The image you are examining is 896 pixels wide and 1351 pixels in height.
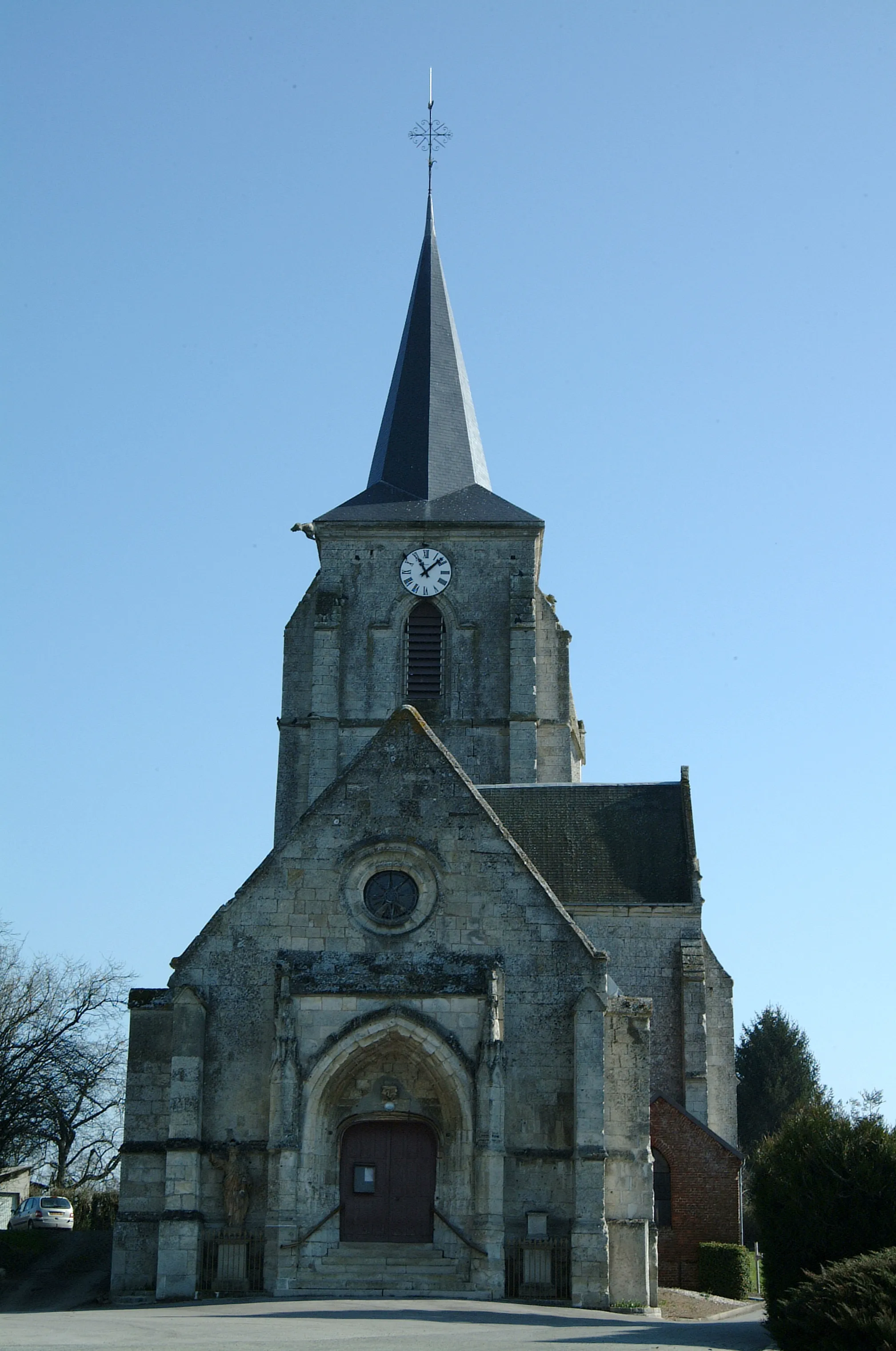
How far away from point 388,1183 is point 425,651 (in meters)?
19.2

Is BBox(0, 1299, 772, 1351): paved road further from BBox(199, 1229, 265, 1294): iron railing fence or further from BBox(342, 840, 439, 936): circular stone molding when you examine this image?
BBox(342, 840, 439, 936): circular stone molding

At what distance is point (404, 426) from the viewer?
42.3m

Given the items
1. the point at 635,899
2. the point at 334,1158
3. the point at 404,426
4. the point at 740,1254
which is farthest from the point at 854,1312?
the point at 404,426

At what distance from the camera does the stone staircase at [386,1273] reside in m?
20.2

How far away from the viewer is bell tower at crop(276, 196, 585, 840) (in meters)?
38.0

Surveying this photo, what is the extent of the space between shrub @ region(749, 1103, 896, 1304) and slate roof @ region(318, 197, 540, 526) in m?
25.2

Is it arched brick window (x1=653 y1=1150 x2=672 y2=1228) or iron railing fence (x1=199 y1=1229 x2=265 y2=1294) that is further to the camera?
arched brick window (x1=653 y1=1150 x2=672 y2=1228)

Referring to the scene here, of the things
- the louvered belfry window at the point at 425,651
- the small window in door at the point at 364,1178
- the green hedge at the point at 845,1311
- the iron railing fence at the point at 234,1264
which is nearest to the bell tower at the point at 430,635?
the louvered belfry window at the point at 425,651

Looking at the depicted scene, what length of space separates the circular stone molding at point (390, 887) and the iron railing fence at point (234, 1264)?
4307 millimetres

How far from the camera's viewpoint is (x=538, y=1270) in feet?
68.2

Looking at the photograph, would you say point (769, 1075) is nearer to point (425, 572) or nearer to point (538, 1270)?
point (425, 572)

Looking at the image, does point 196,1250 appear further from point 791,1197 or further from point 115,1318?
point 791,1197

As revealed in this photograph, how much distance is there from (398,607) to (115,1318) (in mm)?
23570

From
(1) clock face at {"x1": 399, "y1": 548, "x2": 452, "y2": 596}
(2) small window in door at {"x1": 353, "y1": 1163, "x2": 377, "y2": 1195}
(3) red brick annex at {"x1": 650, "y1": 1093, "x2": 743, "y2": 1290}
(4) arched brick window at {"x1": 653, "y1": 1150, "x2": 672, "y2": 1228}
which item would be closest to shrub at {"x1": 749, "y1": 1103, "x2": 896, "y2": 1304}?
(2) small window in door at {"x1": 353, "y1": 1163, "x2": 377, "y2": 1195}
